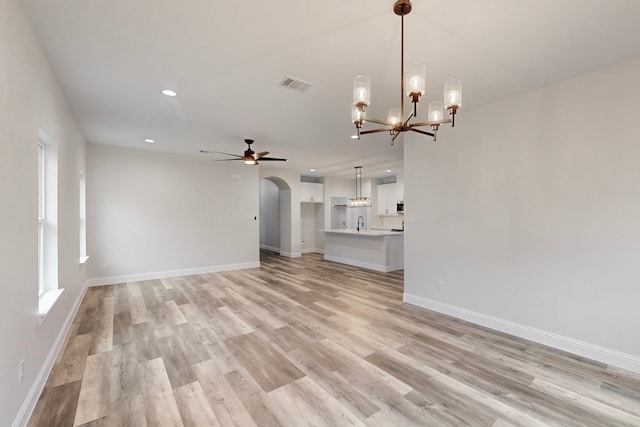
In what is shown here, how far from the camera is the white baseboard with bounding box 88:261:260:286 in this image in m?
5.37

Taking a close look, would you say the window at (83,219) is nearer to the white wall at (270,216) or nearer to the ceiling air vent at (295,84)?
the ceiling air vent at (295,84)

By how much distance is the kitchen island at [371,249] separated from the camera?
6605mm

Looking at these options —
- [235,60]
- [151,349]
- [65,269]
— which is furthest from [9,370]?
[235,60]

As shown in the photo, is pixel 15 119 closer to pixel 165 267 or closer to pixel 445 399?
pixel 445 399

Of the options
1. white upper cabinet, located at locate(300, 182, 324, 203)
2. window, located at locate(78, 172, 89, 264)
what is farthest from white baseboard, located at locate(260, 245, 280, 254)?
window, located at locate(78, 172, 89, 264)

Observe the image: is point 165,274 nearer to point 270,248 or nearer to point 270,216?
point 270,248

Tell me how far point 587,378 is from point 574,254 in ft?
3.64

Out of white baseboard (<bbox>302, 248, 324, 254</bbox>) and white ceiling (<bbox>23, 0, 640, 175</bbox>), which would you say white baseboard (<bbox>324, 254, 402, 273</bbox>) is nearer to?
white baseboard (<bbox>302, 248, 324, 254</bbox>)

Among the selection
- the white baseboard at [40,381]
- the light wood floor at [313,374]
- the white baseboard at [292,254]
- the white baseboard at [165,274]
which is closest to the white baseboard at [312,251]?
the white baseboard at [292,254]

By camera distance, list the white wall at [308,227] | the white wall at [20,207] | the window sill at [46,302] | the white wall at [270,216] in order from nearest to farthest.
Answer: the white wall at [20,207], the window sill at [46,302], the white wall at [308,227], the white wall at [270,216]

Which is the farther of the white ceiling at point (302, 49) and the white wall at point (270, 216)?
the white wall at point (270, 216)

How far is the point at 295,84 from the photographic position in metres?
2.83

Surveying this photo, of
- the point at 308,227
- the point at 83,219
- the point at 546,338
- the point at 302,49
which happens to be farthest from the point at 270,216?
the point at 546,338

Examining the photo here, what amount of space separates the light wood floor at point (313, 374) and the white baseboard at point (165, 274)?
1.50 m
